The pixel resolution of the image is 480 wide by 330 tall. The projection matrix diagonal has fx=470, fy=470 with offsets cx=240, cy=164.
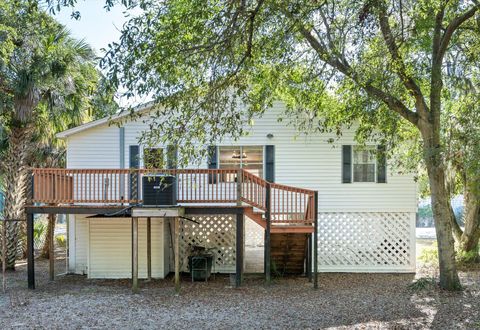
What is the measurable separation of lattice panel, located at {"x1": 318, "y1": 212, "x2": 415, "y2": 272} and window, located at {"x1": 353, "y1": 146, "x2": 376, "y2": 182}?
3.33 feet

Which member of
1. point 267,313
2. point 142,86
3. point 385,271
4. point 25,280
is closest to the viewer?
point 142,86

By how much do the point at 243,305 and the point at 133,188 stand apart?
13.3ft

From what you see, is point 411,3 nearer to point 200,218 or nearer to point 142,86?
point 142,86

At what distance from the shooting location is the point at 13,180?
1405 centimetres

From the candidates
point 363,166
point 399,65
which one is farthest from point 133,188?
point 399,65

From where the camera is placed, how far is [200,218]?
44.2 ft

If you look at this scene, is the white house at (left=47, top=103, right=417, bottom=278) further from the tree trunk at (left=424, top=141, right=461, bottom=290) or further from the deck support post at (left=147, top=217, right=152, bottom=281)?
the tree trunk at (left=424, top=141, right=461, bottom=290)

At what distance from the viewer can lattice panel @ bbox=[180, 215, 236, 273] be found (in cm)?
1339

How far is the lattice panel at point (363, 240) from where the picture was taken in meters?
13.3

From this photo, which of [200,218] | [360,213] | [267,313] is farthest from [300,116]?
[267,313]

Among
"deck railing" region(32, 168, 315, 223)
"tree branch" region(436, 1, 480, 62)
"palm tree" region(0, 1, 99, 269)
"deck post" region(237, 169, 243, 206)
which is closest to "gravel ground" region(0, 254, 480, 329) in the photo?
"deck railing" region(32, 168, 315, 223)

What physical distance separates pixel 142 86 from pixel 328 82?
205 inches

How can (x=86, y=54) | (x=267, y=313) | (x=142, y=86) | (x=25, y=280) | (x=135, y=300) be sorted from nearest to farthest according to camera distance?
(x=142, y=86) < (x=267, y=313) < (x=135, y=300) < (x=25, y=280) < (x=86, y=54)

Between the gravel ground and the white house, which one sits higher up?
the white house
